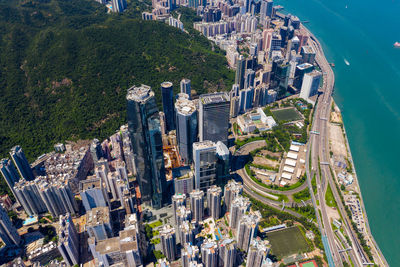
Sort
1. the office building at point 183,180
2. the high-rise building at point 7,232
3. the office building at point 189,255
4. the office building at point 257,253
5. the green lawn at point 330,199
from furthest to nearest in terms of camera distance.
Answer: the green lawn at point 330,199, the office building at point 183,180, the high-rise building at point 7,232, the office building at point 189,255, the office building at point 257,253

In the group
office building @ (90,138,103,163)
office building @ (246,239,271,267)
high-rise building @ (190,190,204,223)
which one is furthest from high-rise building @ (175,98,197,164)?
office building @ (246,239,271,267)

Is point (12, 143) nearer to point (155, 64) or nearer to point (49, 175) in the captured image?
point (49, 175)

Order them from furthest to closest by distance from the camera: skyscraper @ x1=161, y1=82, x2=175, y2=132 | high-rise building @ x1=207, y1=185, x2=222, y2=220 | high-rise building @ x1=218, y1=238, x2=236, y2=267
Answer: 1. skyscraper @ x1=161, y1=82, x2=175, y2=132
2. high-rise building @ x1=207, y1=185, x2=222, y2=220
3. high-rise building @ x1=218, y1=238, x2=236, y2=267

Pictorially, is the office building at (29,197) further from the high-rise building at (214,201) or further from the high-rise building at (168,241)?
the high-rise building at (214,201)

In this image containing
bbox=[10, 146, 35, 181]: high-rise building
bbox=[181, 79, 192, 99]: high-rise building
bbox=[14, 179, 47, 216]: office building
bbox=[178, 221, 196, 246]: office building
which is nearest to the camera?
bbox=[178, 221, 196, 246]: office building

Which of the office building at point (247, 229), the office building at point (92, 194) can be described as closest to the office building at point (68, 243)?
the office building at point (92, 194)

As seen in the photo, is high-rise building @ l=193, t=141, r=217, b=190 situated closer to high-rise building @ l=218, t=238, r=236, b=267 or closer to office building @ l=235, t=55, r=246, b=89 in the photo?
high-rise building @ l=218, t=238, r=236, b=267

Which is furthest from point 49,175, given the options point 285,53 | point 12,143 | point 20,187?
point 285,53
